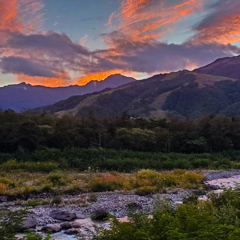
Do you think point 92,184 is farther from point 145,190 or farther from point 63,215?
point 63,215

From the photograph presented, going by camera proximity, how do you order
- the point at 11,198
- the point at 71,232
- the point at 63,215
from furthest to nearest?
the point at 11,198, the point at 63,215, the point at 71,232

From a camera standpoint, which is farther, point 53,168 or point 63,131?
point 63,131

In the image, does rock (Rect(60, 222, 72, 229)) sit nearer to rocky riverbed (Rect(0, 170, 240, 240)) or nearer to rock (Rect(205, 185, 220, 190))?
rocky riverbed (Rect(0, 170, 240, 240))

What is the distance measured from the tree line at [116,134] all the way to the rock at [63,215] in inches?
916

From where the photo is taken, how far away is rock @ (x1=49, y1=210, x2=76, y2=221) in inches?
545

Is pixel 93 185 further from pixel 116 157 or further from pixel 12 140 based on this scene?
pixel 12 140

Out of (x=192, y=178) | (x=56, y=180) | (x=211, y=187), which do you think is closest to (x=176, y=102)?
(x=192, y=178)

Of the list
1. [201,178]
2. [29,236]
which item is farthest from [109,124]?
[29,236]

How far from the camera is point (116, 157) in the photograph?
36.0m

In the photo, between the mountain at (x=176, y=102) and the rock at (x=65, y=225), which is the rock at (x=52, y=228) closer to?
the rock at (x=65, y=225)

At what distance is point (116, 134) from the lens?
4412 centimetres

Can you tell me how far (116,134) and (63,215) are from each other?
30140 mm

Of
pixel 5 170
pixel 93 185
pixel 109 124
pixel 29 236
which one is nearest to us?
pixel 29 236

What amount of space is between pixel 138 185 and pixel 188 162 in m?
15.0
